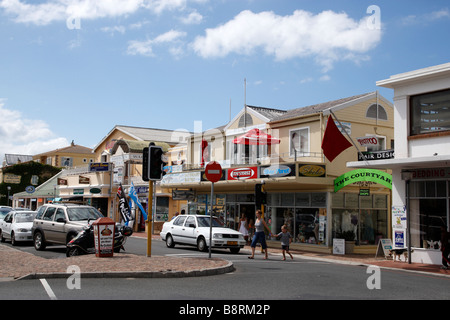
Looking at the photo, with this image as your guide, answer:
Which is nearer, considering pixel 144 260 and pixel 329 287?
pixel 329 287

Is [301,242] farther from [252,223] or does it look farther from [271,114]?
[271,114]

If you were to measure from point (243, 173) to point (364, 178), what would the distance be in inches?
248

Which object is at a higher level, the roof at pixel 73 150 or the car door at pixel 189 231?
the roof at pixel 73 150

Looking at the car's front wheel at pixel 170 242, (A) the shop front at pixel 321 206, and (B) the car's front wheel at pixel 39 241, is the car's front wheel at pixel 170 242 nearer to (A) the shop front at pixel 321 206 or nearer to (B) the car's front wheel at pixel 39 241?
(A) the shop front at pixel 321 206

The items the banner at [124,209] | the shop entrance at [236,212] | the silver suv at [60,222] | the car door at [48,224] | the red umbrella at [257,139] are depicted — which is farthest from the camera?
the shop entrance at [236,212]

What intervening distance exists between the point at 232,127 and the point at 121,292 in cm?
2124

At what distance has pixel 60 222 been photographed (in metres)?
17.0

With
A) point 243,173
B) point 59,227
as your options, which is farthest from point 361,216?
point 59,227

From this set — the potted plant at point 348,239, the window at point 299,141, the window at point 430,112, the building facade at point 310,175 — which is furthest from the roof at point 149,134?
the window at point 430,112

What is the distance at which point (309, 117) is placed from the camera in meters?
24.2

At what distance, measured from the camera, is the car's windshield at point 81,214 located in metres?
17.2

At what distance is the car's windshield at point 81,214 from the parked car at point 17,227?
436 cm
